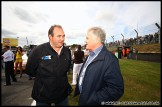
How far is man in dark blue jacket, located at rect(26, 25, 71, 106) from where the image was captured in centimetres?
331

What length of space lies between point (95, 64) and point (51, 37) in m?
1.15

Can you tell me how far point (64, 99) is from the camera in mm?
3531

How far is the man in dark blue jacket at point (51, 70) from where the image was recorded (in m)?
3.31

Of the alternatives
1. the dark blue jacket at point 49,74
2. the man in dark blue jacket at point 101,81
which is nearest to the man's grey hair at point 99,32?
the man in dark blue jacket at point 101,81

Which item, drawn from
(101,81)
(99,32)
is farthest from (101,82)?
(99,32)

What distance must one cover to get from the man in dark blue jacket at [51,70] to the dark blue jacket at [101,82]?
59 centimetres

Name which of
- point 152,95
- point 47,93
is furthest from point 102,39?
point 152,95

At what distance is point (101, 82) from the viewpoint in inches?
117

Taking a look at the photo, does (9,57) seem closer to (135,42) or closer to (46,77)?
(46,77)

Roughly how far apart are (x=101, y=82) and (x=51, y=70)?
3.09 feet

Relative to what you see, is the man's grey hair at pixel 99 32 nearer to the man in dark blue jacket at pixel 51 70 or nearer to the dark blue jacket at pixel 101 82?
the dark blue jacket at pixel 101 82

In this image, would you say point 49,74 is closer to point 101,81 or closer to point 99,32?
point 101,81

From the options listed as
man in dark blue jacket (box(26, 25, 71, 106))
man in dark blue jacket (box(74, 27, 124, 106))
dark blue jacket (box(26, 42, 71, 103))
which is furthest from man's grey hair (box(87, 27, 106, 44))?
dark blue jacket (box(26, 42, 71, 103))

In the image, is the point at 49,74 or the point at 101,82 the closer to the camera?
the point at 101,82
